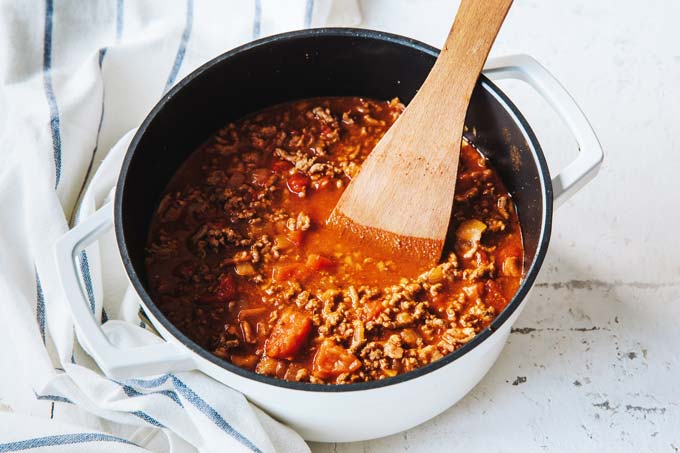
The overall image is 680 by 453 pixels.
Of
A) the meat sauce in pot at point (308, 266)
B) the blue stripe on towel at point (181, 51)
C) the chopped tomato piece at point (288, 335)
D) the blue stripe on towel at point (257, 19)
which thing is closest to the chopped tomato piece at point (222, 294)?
the meat sauce in pot at point (308, 266)

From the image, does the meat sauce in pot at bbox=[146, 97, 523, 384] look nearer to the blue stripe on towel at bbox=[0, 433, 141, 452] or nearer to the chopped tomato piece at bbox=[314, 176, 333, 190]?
the chopped tomato piece at bbox=[314, 176, 333, 190]

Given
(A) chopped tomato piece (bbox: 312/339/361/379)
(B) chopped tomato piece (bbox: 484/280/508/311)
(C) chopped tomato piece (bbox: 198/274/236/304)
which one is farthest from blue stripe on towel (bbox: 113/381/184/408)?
(B) chopped tomato piece (bbox: 484/280/508/311)

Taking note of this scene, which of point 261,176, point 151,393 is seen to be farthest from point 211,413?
point 261,176

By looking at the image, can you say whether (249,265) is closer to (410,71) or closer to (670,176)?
(410,71)

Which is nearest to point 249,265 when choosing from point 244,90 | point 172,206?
point 172,206

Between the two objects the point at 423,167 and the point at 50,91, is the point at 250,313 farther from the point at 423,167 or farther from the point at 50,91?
the point at 50,91
